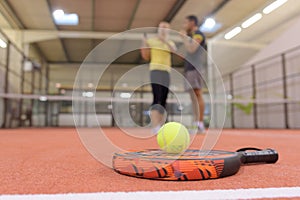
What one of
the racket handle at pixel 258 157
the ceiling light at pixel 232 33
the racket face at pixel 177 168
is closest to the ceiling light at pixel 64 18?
the ceiling light at pixel 232 33

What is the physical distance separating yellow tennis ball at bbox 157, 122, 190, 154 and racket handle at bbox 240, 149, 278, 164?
9.6 inches

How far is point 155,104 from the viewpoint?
3.32 meters

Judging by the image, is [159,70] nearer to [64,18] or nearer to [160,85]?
[160,85]

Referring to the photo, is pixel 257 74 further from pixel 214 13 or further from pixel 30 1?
pixel 30 1

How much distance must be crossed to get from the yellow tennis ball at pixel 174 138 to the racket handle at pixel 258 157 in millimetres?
244

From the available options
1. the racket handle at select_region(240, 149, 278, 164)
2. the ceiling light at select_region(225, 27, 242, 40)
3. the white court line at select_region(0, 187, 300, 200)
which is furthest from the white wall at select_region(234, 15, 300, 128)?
the white court line at select_region(0, 187, 300, 200)

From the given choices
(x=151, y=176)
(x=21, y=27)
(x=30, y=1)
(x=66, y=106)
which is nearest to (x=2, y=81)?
(x=30, y=1)

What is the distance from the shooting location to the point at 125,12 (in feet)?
29.0

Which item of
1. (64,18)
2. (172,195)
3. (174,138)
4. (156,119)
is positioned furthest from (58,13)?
(172,195)

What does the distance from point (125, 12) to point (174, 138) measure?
26.6 feet

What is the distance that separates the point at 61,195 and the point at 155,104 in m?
2.58

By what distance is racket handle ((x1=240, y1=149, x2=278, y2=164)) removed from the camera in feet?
4.11

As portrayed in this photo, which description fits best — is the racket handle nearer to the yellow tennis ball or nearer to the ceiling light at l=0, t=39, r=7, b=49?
the yellow tennis ball

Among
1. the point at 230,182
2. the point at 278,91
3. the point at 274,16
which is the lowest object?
the point at 230,182
